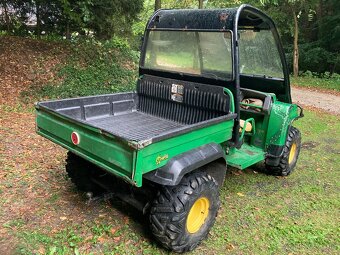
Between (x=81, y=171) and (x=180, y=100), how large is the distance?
56.9 inches

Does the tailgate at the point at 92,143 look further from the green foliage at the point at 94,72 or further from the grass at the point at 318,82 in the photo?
the grass at the point at 318,82

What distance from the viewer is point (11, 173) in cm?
436

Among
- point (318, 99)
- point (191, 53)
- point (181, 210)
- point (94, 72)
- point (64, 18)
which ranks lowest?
point (318, 99)

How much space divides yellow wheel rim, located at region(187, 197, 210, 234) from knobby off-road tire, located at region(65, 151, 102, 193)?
1250 millimetres

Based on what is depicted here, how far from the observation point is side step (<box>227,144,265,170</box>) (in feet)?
12.6

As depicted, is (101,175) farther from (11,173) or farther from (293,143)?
(293,143)

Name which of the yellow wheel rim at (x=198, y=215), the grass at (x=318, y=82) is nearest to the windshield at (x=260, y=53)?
the yellow wheel rim at (x=198, y=215)

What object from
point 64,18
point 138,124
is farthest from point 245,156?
point 64,18

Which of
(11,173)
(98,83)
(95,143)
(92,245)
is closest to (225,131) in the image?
(95,143)

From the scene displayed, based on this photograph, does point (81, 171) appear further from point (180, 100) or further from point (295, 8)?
point (295, 8)

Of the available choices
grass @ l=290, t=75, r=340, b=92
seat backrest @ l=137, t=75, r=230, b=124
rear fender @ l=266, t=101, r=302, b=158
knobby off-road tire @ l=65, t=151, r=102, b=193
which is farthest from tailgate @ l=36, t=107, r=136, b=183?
grass @ l=290, t=75, r=340, b=92

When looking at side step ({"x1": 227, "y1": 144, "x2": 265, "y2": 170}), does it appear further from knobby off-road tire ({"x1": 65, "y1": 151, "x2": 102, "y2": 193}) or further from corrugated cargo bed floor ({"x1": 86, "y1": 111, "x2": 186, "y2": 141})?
knobby off-road tire ({"x1": 65, "y1": 151, "x2": 102, "y2": 193})

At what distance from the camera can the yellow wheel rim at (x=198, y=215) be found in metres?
3.10

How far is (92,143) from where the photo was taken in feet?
9.18
